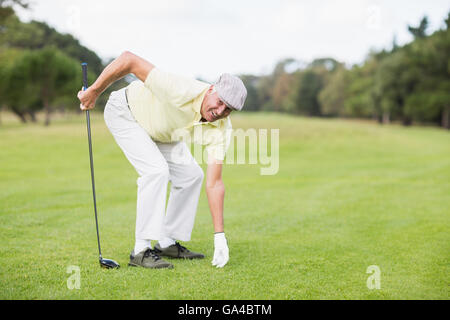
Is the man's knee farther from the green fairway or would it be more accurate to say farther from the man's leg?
the green fairway

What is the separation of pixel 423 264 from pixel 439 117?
57.0 metres

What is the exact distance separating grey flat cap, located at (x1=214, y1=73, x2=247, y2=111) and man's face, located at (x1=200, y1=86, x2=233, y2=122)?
0.21ft

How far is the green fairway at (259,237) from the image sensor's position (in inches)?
150

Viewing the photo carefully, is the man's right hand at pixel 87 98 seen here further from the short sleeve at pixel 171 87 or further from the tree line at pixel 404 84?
the tree line at pixel 404 84

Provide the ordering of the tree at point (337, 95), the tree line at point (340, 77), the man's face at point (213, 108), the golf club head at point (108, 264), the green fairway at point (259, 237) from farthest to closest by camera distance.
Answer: the tree at point (337, 95), the tree line at point (340, 77), the golf club head at point (108, 264), the man's face at point (213, 108), the green fairway at point (259, 237)

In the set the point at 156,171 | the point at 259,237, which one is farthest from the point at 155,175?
the point at 259,237

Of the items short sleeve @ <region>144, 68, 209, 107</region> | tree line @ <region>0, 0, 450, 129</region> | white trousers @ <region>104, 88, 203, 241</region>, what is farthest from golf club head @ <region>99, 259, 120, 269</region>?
tree line @ <region>0, 0, 450, 129</region>

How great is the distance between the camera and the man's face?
395 centimetres

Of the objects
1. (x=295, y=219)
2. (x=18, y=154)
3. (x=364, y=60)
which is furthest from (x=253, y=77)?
(x=295, y=219)

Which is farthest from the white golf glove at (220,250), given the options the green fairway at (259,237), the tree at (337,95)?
the tree at (337,95)

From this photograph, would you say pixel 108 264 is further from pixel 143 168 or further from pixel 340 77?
pixel 340 77

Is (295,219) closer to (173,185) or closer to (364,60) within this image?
(173,185)

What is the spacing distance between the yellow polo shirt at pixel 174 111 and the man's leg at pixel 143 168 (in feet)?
0.35

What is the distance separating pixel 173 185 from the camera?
15.6 feet
